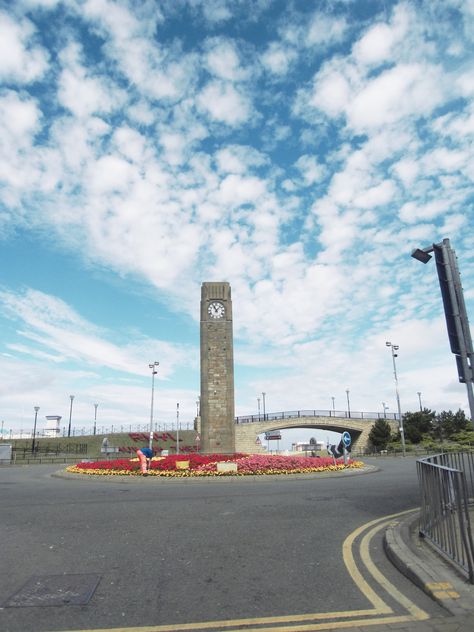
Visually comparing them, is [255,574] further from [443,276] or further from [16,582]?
[443,276]

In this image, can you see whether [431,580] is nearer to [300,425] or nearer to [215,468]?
[215,468]

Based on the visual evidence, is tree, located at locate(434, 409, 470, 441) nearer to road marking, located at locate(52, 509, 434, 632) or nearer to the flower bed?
the flower bed

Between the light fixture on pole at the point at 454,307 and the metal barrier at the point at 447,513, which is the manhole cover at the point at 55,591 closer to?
the metal barrier at the point at 447,513

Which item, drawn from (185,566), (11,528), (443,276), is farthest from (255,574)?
(443,276)

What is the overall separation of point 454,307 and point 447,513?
4.33 meters

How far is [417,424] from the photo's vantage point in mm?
56281

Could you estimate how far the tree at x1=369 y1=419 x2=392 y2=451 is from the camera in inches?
2211

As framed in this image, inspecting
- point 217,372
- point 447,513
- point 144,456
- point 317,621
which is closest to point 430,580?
point 447,513

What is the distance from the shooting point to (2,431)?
90.0 meters

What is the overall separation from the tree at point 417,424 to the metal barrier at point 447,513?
172 feet

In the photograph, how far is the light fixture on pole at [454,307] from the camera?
330 inches

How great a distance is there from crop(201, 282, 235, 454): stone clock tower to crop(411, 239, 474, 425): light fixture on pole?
2790 cm

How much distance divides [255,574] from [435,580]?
1.99 metres

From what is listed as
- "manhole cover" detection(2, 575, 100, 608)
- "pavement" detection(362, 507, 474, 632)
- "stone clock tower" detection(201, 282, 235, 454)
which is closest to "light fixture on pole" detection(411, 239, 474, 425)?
"pavement" detection(362, 507, 474, 632)
